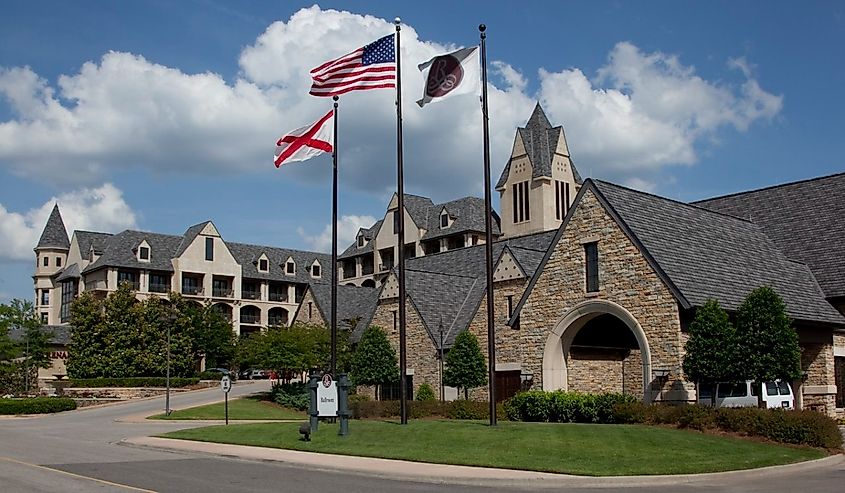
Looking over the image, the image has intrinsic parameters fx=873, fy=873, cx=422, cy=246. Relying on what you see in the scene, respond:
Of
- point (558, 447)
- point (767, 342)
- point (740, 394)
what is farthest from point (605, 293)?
point (558, 447)

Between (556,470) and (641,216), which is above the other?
(641,216)

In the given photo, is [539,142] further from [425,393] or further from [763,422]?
[763,422]

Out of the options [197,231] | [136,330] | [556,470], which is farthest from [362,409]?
[197,231]

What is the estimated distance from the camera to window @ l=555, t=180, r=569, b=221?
86.4m

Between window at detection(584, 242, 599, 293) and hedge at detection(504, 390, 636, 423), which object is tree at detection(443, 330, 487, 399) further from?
window at detection(584, 242, 599, 293)

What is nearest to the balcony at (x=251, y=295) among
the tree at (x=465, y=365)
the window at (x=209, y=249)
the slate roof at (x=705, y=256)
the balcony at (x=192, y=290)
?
the balcony at (x=192, y=290)

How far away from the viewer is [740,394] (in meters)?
29.5

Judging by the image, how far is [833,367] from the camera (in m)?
33.7

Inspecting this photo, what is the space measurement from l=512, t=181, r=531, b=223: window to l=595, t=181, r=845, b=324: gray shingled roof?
161 feet

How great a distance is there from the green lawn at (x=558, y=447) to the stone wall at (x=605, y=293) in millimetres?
5342

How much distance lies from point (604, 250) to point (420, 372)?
53.5 feet

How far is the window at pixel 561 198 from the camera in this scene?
283ft

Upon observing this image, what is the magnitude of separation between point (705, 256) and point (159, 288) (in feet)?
232

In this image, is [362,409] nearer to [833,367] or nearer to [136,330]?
[833,367]
